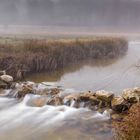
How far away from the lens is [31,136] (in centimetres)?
1027

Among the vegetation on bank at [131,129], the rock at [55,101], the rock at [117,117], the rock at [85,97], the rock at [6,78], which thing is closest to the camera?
the vegetation on bank at [131,129]

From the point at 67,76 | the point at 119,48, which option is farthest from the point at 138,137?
the point at 119,48

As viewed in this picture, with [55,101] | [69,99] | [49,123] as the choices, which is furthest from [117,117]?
[55,101]

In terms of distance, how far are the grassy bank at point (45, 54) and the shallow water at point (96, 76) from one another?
58 centimetres

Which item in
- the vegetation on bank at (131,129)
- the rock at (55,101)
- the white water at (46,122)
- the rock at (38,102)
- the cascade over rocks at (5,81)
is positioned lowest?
the white water at (46,122)

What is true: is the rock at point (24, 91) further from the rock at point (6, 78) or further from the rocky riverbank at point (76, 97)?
the rock at point (6, 78)

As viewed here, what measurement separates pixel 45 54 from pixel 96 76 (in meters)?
3.25

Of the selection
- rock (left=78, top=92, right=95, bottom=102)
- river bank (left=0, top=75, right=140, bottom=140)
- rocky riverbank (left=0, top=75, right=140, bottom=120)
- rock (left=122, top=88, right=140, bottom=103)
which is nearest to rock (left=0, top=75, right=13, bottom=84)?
rocky riverbank (left=0, top=75, right=140, bottom=120)

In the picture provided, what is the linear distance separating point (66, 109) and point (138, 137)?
6.08 metres

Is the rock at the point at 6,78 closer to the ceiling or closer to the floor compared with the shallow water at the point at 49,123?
closer to the ceiling

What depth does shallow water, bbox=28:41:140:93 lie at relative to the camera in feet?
54.7

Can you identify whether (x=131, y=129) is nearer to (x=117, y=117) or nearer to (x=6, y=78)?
(x=117, y=117)

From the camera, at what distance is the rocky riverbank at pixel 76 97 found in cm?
1223

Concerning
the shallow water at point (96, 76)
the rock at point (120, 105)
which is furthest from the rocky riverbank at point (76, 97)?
the shallow water at point (96, 76)
